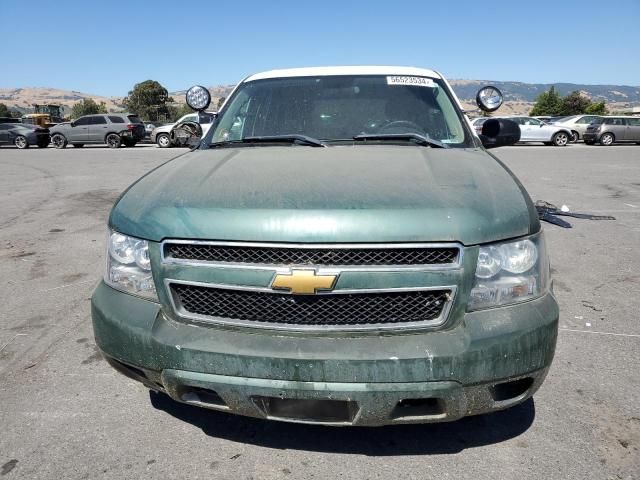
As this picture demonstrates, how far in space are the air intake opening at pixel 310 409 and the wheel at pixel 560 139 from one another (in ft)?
88.6

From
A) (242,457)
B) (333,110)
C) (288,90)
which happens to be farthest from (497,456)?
(288,90)

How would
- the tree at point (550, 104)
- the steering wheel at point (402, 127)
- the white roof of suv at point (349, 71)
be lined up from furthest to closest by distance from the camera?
the tree at point (550, 104) < the white roof of suv at point (349, 71) < the steering wheel at point (402, 127)

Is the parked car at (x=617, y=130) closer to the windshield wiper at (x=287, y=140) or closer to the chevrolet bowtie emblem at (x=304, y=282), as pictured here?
the windshield wiper at (x=287, y=140)

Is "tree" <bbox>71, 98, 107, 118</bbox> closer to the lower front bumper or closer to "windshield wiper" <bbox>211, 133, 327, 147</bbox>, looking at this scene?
"windshield wiper" <bbox>211, 133, 327, 147</bbox>

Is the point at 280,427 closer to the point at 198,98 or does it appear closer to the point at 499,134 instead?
the point at 499,134

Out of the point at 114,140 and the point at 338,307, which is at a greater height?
the point at 338,307

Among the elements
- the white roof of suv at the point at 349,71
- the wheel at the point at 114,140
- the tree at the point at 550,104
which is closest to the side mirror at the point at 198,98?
the white roof of suv at the point at 349,71

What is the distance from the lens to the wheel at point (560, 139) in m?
25.3

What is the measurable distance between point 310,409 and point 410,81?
2510 mm

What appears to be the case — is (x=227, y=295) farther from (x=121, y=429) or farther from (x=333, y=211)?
(x=121, y=429)

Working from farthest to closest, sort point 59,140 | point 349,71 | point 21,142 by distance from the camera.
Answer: point 21,142 → point 59,140 → point 349,71

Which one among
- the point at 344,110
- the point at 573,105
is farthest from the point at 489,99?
the point at 573,105

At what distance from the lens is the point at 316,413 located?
1900 mm

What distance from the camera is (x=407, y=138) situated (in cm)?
297
